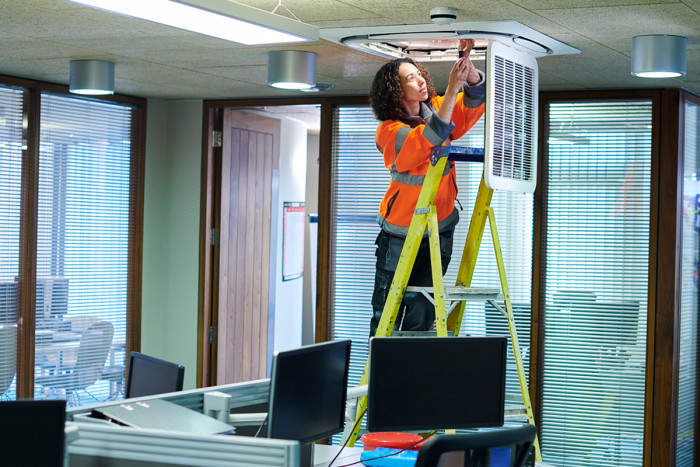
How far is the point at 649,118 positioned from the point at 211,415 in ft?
11.4

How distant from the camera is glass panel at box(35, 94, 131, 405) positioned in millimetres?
5656

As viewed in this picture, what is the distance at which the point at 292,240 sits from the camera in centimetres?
743

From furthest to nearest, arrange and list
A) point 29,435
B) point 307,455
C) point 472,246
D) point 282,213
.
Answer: point 282,213 → point 472,246 → point 307,455 → point 29,435

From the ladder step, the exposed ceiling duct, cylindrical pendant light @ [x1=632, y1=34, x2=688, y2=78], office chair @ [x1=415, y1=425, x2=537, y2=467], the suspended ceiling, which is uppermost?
the suspended ceiling

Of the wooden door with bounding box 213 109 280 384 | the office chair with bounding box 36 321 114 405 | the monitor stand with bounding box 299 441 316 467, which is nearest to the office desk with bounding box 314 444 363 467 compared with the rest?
the monitor stand with bounding box 299 441 316 467

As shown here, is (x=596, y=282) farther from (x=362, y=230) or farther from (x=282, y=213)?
(x=282, y=213)

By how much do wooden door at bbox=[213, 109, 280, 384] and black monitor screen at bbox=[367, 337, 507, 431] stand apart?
343cm

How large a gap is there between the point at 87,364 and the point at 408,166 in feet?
10.1

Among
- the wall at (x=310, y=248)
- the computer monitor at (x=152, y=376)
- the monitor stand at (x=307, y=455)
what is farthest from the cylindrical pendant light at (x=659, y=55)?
the wall at (x=310, y=248)

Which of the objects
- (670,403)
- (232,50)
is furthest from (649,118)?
(232,50)

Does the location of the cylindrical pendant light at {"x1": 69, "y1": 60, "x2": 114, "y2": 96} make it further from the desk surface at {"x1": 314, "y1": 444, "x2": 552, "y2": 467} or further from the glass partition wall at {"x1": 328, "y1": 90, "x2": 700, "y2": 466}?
the desk surface at {"x1": 314, "y1": 444, "x2": 552, "y2": 467}

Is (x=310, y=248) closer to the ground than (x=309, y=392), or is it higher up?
higher up

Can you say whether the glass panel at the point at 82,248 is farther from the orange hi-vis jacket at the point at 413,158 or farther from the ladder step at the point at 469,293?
the ladder step at the point at 469,293

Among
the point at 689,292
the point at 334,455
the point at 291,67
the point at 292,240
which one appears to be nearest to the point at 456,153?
the point at 291,67
